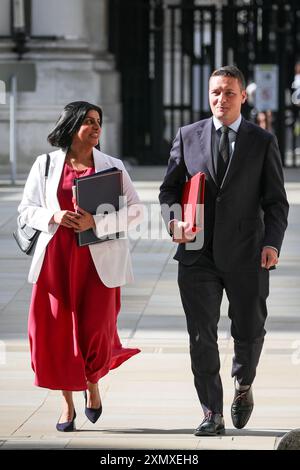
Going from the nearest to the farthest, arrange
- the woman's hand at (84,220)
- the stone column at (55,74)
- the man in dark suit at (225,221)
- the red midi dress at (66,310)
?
the man in dark suit at (225,221), the woman's hand at (84,220), the red midi dress at (66,310), the stone column at (55,74)

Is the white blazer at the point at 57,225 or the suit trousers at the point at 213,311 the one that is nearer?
the suit trousers at the point at 213,311

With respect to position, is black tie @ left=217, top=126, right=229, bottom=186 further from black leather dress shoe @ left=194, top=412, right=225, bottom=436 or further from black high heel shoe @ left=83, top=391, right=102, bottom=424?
black high heel shoe @ left=83, top=391, right=102, bottom=424

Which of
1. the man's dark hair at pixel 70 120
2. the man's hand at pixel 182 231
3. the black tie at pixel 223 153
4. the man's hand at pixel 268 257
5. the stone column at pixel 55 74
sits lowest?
the stone column at pixel 55 74

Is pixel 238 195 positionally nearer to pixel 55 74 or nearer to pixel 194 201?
pixel 194 201

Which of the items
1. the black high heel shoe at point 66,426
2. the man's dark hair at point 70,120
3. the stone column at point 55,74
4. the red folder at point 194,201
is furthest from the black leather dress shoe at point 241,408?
the stone column at point 55,74

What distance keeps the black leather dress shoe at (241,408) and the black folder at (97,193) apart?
1.01 m

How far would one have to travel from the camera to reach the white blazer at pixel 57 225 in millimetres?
7711

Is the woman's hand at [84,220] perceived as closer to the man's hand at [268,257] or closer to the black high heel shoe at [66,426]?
the man's hand at [268,257]

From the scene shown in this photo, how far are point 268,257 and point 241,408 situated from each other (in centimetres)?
83

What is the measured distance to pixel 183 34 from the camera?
27656 millimetres

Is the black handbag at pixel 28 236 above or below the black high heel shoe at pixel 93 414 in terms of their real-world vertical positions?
above

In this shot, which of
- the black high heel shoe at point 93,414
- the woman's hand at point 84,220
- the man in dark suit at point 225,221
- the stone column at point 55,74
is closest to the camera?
the man in dark suit at point 225,221

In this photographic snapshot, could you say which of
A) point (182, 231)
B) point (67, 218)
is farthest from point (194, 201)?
point (67, 218)
